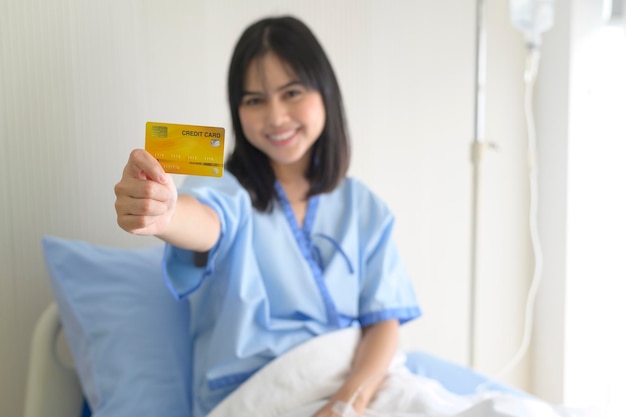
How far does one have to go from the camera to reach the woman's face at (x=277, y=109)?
103cm

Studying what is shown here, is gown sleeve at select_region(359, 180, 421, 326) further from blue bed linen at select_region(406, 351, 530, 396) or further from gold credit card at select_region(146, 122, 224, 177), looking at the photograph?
gold credit card at select_region(146, 122, 224, 177)

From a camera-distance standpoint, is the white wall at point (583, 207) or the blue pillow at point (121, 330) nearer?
the blue pillow at point (121, 330)

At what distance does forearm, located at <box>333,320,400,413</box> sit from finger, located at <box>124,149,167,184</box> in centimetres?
51

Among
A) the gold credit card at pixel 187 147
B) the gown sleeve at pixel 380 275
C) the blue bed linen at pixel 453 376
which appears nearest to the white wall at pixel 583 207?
the blue bed linen at pixel 453 376

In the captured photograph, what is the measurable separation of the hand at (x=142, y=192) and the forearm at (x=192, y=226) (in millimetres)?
120

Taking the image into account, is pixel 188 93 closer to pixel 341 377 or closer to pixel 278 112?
pixel 278 112

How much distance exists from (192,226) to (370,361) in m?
0.40

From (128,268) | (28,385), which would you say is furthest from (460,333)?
(28,385)

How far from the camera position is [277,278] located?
3.50ft

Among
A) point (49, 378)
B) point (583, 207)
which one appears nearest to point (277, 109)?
point (49, 378)

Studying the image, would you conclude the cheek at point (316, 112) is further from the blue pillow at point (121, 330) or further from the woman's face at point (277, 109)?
the blue pillow at point (121, 330)

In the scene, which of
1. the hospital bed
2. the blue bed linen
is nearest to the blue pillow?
the hospital bed

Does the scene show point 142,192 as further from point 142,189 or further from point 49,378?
point 49,378

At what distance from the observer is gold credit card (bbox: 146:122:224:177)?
0.63 metres
